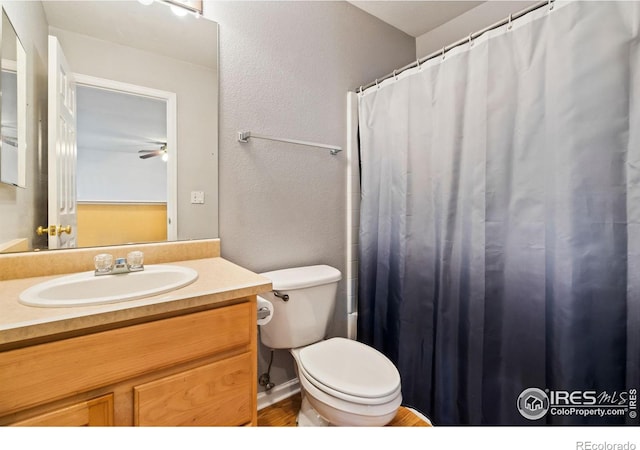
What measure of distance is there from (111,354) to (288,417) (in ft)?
3.41

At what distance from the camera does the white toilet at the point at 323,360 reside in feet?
3.41

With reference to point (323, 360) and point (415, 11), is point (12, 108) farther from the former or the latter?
point (415, 11)

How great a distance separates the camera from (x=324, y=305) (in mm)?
1435

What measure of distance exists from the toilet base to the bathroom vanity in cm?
53

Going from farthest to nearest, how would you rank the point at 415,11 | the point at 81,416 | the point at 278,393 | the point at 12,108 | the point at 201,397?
the point at 415,11 → the point at 278,393 → the point at 12,108 → the point at 201,397 → the point at 81,416

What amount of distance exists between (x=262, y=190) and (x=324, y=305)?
2.16 feet

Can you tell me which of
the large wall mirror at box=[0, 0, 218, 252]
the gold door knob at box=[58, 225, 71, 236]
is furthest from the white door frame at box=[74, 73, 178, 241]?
the gold door knob at box=[58, 225, 71, 236]

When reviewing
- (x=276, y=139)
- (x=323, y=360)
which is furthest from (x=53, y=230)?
(x=323, y=360)

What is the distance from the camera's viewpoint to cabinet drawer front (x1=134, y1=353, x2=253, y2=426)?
741mm

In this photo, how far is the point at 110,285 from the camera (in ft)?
3.17

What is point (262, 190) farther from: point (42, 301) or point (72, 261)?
point (42, 301)

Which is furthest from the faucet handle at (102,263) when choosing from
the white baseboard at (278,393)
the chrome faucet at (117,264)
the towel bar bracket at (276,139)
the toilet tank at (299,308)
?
the white baseboard at (278,393)

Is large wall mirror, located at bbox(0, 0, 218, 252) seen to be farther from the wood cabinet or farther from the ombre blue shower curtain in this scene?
the ombre blue shower curtain
